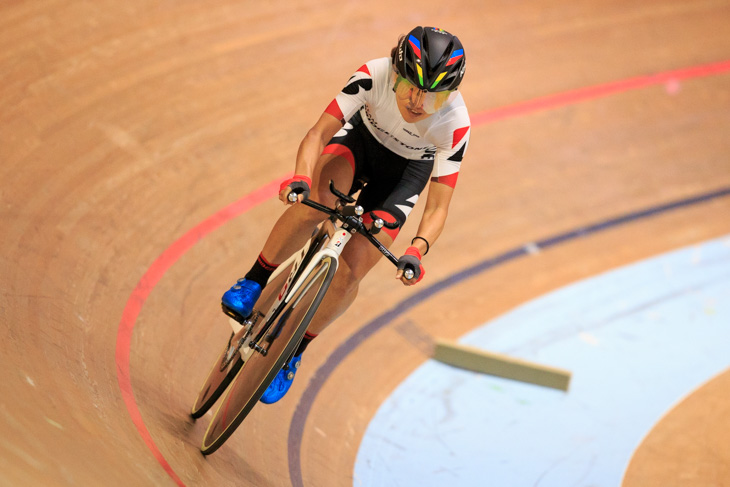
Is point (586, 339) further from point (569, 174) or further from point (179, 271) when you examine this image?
point (179, 271)

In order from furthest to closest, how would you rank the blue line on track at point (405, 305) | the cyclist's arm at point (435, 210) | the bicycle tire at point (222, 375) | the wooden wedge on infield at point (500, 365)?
the wooden wedge on infield at point (500, 365) → the blue line on track at point (405, 305) → the bicycle tire at point (222, 375) → the cyclist's arm at point (435, 210)

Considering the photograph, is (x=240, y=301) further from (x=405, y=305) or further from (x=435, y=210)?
(x=405, y=305)

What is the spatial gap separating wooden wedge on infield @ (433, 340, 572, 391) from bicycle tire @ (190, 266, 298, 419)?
138 centimetres

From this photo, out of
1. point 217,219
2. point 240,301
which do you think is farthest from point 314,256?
point 217,219

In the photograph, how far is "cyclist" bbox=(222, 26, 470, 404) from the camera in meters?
2.58

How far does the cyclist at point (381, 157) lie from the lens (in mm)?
2576

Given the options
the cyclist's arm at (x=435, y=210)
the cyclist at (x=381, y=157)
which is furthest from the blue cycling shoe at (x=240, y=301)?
the cyclist's arm at (x=435, y=210)

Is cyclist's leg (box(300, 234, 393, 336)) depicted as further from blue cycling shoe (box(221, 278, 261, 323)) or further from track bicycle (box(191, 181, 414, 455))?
blue cycling shoe (box(221, 278, 261, 323))

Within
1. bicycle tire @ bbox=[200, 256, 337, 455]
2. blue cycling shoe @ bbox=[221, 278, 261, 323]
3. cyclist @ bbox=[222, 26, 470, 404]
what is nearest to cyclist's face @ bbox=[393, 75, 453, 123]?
cyclist @ bbox=[222, 26, 470, 404]

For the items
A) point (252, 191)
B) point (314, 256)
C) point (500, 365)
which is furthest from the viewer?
point (252, 191)

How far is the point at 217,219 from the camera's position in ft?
14.0

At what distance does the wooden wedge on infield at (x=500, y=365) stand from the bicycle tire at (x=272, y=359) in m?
1.56

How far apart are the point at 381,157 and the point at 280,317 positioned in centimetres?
73

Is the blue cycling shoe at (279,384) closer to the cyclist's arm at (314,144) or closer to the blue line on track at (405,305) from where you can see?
the blue line on track at (405,305)
